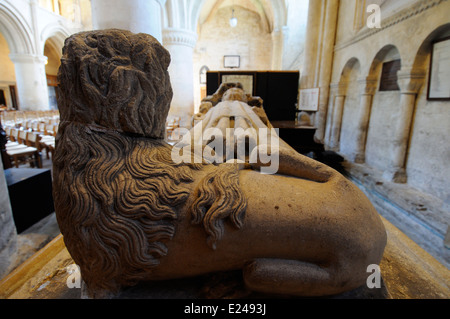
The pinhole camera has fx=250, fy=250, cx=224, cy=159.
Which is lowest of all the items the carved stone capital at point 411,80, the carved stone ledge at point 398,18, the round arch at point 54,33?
the carved stone capital at point 411,80

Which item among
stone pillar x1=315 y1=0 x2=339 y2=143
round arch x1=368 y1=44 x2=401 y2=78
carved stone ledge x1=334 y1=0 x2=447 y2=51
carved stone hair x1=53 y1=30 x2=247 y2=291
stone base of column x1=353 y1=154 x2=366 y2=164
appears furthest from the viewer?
stone pillar x1=315 y1=0 x2=339 y2=143

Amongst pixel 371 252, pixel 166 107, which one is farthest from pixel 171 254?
pixel 371 252

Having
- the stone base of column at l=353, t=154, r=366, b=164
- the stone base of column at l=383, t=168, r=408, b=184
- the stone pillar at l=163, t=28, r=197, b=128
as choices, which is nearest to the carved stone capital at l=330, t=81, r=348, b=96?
the stone base of column at l=353, t=154, r=366, b=164

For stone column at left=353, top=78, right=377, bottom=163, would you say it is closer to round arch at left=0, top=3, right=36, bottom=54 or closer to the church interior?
the church interior

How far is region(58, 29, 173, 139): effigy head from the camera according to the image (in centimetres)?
100

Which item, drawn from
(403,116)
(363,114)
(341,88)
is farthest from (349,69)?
(403,116)

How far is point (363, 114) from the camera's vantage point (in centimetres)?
525

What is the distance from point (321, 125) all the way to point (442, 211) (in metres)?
4.32

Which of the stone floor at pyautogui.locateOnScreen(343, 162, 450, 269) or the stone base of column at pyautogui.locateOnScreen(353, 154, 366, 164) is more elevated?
the stone base of column at pyautogui.locateOnScreen(353, 154, 366, 164)

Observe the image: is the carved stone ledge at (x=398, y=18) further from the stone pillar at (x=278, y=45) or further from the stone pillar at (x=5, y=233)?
the stone pillar at (x=278, y=45)

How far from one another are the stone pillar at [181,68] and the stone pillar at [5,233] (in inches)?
257

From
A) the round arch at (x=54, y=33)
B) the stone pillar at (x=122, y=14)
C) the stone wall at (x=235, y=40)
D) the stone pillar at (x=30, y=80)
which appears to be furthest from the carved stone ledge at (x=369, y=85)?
the round arch at (x=54, y=33)

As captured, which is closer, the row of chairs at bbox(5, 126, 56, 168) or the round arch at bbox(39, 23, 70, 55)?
the row of chairs at bbox(5, 126, 56, 168)

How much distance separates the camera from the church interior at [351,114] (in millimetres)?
2771
